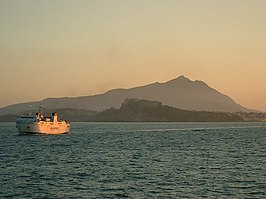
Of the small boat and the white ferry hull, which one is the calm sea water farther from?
the white ferry hull

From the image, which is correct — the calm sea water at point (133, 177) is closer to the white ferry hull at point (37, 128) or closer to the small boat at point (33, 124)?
the small boat at point (33, 124)

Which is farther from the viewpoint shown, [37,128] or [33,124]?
[37,128]

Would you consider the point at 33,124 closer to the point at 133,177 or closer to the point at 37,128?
the point at 37,128

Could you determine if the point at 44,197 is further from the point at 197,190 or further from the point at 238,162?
the point at 238,162

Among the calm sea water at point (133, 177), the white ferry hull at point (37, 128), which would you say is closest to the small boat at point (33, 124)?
the white ferry hull at point (37, 128)

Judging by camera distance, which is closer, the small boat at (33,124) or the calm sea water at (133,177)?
the calm sea water at (133,177)

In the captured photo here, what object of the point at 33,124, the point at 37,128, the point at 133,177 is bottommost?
the point at 133,177

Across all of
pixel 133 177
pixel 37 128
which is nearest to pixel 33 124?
pixel 37 128

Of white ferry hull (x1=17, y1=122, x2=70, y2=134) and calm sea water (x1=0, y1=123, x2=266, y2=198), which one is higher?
white ferry hull (x1=17, y1=122, x2=70, y2=134)

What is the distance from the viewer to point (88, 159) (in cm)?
7394

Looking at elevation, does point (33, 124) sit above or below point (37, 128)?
above

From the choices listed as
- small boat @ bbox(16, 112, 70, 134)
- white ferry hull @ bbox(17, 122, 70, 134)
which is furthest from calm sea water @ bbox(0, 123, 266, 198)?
white ferry hull @ bbox(17, 122, 70, 134)

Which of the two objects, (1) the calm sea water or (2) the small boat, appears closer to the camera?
(1) the calm sea water

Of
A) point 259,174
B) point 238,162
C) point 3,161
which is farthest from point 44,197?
point 238,162
